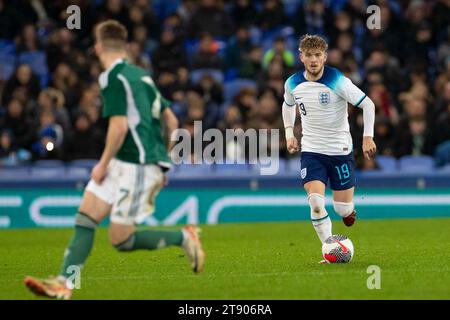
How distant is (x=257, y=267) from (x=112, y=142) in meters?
2.96

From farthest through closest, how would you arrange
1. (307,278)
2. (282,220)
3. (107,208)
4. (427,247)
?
(282,220), (427,247), (307,278), (107,208)

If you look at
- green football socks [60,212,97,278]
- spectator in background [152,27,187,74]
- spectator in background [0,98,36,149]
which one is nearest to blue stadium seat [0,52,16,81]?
spectator in background [0,98,36,149]

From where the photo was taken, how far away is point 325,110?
1056 centimetres

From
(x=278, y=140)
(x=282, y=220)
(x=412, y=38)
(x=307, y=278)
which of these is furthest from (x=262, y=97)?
(x=307, y=278)

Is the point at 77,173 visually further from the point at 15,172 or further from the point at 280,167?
the point at 280,167

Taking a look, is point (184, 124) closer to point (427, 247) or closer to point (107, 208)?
point (427, 247)

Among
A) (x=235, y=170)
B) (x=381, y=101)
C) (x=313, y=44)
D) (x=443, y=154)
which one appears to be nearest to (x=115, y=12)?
(x=235, y=170)

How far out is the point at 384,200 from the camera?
17219 mm

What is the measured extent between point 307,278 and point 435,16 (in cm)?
1255

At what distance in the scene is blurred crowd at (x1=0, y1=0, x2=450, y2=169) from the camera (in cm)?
1802

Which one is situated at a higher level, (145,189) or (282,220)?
(282,220)

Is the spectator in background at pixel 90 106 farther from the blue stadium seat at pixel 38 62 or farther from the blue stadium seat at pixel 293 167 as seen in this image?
the blue stadium seat at pixel 293 167

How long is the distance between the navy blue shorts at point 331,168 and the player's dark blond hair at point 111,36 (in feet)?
9.90
